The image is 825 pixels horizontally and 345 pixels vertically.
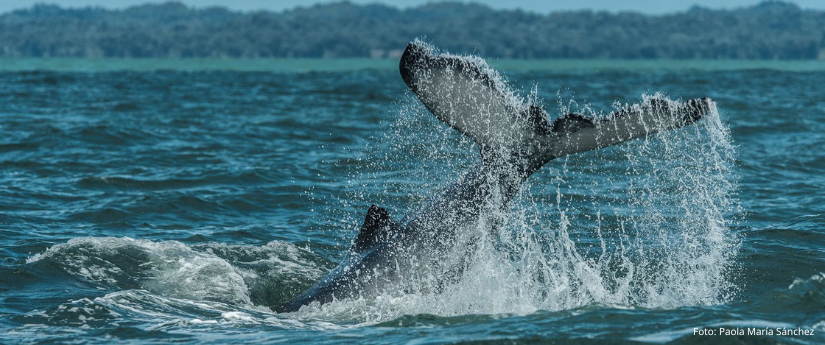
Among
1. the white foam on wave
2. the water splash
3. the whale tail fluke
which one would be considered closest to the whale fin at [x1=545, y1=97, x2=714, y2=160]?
the whale tail fluke

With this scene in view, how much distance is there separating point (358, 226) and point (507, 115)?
5.32m

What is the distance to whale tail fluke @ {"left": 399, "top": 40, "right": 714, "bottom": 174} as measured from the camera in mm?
7527

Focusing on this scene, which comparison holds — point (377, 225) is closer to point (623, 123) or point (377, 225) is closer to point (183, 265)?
point (623, 123)

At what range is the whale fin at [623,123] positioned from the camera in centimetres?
745

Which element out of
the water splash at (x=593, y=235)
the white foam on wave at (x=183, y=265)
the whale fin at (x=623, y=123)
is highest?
the whale fin at (x=623, y=123)

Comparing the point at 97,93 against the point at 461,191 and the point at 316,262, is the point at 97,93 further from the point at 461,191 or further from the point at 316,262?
the point at 461,191

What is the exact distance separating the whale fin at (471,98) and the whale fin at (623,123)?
7.5 inches

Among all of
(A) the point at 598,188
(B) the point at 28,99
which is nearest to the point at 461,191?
(A) the point at 598,188

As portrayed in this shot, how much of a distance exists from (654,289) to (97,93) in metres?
30.2

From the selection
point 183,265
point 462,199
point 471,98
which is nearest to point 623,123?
point 471,98

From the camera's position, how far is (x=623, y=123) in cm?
770

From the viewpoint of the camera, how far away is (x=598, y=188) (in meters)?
15.4

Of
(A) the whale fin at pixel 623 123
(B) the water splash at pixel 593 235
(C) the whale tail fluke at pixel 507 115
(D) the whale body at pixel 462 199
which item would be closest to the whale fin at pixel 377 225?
(D) the whale body at pixel 462 199

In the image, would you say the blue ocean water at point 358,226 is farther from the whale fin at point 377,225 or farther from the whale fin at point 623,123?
the whale fin at point 377,225
